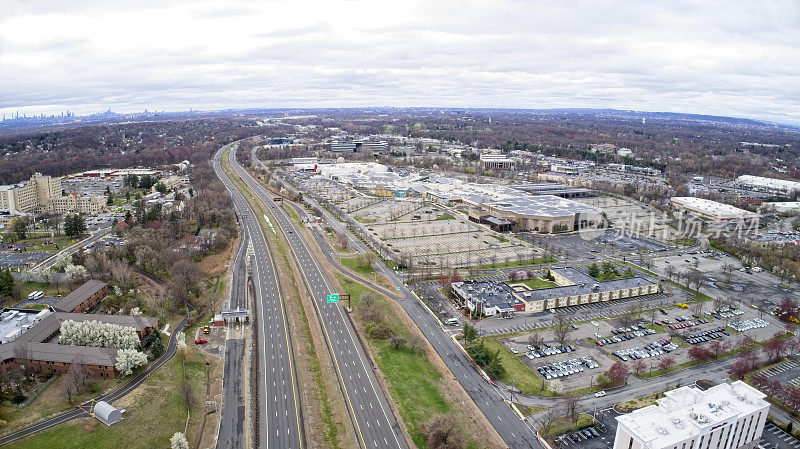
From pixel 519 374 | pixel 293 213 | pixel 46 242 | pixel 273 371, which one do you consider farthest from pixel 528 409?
pixel 46 242

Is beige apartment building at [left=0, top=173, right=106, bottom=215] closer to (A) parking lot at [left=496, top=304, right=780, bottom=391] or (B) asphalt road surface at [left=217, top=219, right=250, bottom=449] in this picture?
(B) asphalt road surface at [left=217, top=219, right=250, bottom=449]

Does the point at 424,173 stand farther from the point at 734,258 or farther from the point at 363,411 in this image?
the point at 363,411

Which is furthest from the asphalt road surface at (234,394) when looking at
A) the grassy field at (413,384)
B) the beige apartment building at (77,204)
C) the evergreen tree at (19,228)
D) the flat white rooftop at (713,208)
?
the flat white rooftop at (713,208)

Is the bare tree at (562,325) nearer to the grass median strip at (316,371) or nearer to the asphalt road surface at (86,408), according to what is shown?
the grass median strip at (316,371)

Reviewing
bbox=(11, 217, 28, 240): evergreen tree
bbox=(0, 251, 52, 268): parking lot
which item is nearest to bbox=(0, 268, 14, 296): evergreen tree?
bbox=(0, 251, 52, 268): parking lot

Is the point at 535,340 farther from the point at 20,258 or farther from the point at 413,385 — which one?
the point at 20,258

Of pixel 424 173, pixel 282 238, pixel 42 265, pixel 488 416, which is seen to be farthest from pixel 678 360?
pixel 424 173
